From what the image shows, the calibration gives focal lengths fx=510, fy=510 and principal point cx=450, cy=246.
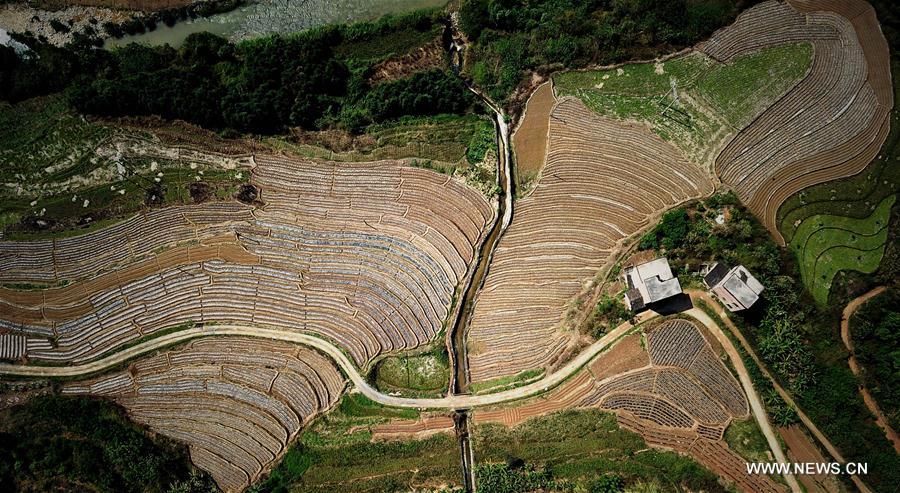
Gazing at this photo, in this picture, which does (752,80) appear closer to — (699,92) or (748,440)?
(699,92)

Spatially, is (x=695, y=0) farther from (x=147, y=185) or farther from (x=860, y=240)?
(x=147, y=185)

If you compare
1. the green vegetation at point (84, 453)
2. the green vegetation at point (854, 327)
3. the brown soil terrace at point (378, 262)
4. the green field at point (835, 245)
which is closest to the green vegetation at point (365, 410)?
the brown soil terrace at point (378, 262)

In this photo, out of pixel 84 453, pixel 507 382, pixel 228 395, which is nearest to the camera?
pixel 84 453

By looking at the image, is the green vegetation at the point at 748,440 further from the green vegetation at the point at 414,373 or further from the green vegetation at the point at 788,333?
the green vegetation at the point at 414,373

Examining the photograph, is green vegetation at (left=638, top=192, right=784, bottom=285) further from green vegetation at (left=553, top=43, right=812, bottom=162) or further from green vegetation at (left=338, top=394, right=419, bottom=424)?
green vegetation at (left=338, top=394, right=419, bottom=424)

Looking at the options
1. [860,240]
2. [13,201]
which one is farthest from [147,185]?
[860,240]

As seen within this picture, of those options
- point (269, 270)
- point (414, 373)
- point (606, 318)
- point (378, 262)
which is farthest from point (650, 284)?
point (269, 270)

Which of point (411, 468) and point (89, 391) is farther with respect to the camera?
point (89, 391)
